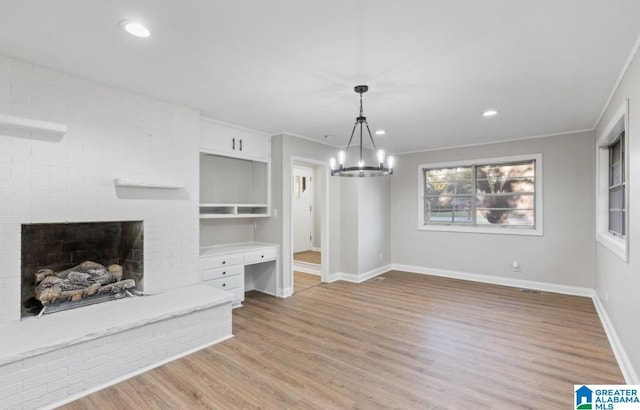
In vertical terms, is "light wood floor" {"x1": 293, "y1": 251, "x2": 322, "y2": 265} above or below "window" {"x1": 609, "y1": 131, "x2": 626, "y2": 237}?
below

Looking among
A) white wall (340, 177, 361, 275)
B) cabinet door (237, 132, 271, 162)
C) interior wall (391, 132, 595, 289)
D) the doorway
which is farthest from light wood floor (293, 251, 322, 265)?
cabinet door (237, 132, 271, 162)

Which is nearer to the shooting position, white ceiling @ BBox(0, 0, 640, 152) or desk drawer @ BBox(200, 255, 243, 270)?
white ceiling @ BBox(0, 0, 640, 152)

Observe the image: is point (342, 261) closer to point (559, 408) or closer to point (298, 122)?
point (298, 122)

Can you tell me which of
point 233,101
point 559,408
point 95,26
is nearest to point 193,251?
point 233,101

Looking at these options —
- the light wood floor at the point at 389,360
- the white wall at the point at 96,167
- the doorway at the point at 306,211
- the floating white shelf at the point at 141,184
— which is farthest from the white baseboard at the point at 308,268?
the floating white shelf at the point at 141,184

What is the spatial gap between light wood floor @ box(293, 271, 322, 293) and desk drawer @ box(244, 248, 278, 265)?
0.78 m

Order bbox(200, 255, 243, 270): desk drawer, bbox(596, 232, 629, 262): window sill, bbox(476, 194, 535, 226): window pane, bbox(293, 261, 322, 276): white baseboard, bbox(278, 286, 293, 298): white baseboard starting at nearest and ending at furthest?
bbox(596, 232, 629, 262): window sill → bbox(200, 255, 243, 270): desk drawer → bbox(278, 286, 293, 298): white baseboard → bbox(476, 194, 535, 226): window pane → bbox(293, 261, 322, 276): white baseboard

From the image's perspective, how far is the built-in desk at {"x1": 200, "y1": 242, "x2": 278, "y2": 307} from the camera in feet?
13.1

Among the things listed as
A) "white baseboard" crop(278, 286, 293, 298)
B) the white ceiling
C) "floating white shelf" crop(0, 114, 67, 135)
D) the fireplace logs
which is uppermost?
the white ceiling

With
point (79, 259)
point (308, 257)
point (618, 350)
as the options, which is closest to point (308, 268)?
point (308, 257)

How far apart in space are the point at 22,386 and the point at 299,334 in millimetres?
2202

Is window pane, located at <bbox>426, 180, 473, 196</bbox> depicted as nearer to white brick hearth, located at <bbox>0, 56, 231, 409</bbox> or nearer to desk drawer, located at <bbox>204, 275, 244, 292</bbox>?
desk drawer, located at <bbox>204, 275, 244, 292</bbox>

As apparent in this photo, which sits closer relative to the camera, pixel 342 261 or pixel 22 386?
pixel 22 386

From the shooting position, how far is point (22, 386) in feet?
6.95
